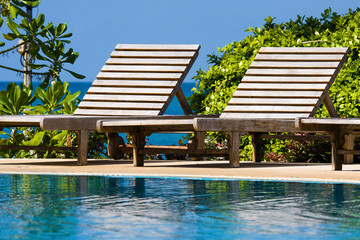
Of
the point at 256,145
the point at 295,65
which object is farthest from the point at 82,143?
the point at 295,65

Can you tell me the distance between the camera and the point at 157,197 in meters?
6.71

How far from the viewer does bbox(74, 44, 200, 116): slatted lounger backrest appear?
39.3 ft

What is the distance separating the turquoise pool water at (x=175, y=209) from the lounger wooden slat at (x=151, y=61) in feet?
A: 14.7

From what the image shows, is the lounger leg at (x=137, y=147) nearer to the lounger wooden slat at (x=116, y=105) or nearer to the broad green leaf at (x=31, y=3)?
the lounger wooden slat at (x=116, y=105)

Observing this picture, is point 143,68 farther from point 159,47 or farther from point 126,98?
point 126,98

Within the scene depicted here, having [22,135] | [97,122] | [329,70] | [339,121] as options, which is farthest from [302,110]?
[22,135]

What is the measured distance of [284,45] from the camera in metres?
13.2

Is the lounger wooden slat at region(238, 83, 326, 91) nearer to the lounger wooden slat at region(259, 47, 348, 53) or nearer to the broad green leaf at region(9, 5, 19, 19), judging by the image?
the lounger wooden slat at region(259, 47, 348, 53)

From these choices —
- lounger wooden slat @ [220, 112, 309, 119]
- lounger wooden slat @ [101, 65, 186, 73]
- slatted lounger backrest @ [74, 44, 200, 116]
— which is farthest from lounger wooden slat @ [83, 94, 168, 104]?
lounger wooden slat @ [220, 112, 309, 119]

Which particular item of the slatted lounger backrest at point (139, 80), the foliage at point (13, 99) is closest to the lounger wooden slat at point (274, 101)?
the slatted lounger backrest at point (139, 80)

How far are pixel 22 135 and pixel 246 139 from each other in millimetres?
4093

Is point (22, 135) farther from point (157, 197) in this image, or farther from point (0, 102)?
point (157, 197)

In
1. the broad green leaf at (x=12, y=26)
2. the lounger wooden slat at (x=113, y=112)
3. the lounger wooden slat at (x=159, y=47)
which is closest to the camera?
the lounger wooden slat at (x=113, y=112)

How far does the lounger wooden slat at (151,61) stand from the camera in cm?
1249
